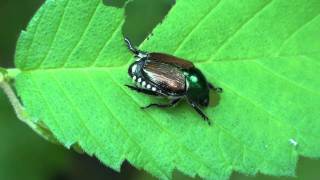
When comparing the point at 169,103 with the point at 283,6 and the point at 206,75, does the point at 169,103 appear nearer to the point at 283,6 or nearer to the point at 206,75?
the point at 206,75

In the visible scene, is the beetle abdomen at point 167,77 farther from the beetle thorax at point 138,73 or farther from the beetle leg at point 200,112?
the beetle leg at point 200,112

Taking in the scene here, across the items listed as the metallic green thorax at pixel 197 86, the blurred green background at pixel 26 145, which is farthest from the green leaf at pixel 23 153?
the metallic green thorax at pixel 197 86

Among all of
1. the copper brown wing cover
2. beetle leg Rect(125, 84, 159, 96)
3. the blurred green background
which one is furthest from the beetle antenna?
the blurred green background

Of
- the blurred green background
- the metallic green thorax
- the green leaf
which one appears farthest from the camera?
the green leaf

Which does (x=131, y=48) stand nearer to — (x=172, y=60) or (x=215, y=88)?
(x=172, y=60)

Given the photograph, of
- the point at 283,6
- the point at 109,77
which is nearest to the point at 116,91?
the point at 109,77

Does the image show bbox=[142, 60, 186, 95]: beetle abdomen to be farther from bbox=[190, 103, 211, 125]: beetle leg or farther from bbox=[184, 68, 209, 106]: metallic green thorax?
bbox=[190, 103, 211, 125]: beetle leg

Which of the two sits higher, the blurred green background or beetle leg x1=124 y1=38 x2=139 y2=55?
beetle leg x1=124 y1=38 x2=139 y2=55
